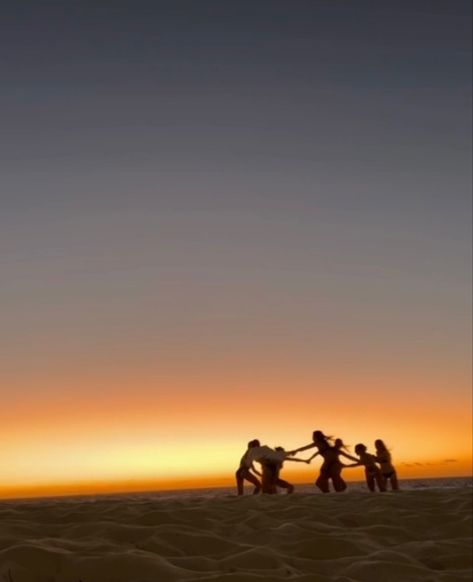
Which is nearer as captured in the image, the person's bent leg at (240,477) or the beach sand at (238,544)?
the beach sand at (238,544)

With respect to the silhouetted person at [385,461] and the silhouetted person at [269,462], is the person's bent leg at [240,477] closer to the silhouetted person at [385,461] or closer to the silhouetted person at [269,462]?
the silhouetted person at [269,462]

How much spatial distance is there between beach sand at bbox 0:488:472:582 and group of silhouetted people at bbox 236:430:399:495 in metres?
6.57

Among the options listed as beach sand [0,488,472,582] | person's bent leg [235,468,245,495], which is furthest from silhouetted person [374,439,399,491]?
beach sand [0,488,472,582]

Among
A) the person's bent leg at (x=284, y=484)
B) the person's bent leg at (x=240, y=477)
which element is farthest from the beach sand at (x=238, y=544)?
the person's bent leg at (x=240, y=477)

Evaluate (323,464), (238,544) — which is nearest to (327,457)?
(323,464)

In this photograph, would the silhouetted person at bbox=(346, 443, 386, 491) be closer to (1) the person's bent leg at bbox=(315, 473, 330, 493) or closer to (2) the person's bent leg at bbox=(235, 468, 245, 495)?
(1) the person's bent leg at bbox=(315, 473, 330, 493)

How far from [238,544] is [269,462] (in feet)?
32.0

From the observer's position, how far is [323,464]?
14.4m

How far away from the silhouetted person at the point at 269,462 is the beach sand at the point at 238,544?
6.49m

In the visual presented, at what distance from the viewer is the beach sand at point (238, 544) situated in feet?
12.6

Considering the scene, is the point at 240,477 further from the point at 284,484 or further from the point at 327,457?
the point at 327,457

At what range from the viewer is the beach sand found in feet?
12.6

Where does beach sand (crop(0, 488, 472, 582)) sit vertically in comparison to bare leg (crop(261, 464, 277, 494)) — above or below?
above

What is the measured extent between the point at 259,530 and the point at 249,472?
30.1ft
